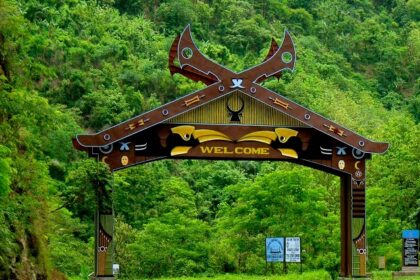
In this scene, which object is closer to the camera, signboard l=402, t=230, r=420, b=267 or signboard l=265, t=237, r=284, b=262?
signboard l=402, t=230, r=420, b=267

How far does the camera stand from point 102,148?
22312 millimetres

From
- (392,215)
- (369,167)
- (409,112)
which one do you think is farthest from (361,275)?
(409,112)

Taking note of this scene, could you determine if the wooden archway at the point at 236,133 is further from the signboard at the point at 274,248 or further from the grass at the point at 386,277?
the signboard at the point at 274,248

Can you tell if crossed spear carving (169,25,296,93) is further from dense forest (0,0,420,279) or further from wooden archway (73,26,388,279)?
dense forest (0,0,420,279)

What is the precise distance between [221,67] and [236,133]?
58.6 inches

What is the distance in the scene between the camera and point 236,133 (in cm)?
2283

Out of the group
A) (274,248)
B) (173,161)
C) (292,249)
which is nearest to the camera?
(292,249)

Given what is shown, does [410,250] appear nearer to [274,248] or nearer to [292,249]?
[292,249]

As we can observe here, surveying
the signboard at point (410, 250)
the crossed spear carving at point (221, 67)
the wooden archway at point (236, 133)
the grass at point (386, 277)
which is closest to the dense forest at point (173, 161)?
the wooden archway at point (236, 133)

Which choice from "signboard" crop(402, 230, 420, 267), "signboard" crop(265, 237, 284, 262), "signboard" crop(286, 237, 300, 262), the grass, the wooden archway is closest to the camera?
the wooden archway

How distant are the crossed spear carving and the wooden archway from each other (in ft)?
0.07

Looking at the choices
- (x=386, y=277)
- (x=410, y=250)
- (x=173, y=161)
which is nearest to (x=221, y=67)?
(x=410, y=250)

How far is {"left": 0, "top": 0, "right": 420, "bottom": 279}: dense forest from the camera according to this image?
67.5 ft

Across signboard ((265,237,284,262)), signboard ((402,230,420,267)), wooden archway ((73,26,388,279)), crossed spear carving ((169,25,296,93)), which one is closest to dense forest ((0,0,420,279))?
wooden archway ((73,26,388,279))
